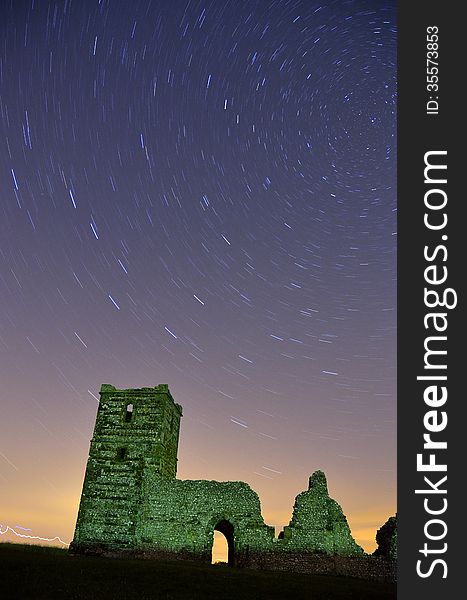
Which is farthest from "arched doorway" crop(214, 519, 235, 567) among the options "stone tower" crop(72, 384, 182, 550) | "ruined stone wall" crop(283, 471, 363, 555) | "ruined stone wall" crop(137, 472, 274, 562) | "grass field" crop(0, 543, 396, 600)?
"grass field" crop(0, 543, 396, 600)

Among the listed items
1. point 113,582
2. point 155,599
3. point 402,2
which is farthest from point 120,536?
point 402,2

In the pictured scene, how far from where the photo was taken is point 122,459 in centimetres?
2906

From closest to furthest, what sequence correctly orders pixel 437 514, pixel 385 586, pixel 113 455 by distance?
pixel 437 514 → pixel 385 586 → pixel 113 455

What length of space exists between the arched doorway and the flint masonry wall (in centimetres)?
6

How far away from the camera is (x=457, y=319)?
957cm

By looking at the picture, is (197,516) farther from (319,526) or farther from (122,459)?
(319,526)

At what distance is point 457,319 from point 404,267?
1.31m

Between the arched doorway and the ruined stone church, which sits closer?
the ruined stone church

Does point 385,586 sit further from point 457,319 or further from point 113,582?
point 457,319

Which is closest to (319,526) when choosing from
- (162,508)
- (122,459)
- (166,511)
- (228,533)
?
(228,533)

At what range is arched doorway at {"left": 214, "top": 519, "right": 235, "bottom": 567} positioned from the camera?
91.0 feet

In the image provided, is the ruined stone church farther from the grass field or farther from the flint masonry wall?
the grass field

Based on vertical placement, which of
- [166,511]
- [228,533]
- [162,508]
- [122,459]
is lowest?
[228,533]

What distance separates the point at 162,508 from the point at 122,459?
3502 millimetres
